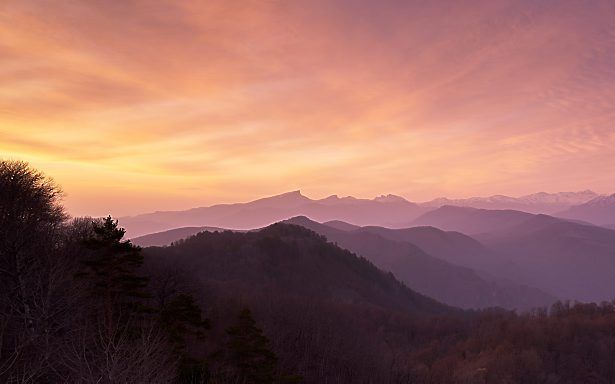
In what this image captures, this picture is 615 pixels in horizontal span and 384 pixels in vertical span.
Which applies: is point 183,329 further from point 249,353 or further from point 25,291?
point 25,291

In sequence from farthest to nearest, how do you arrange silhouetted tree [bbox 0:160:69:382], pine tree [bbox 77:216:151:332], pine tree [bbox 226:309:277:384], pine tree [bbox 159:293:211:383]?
pine tree [bbox 77:216:151:332] < pine tree [bbox 226:309:277:384] < pine tree [bbox 159:293:211:383] < silhouetted tree [bbox 0:160:69:382]

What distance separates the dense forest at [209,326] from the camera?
23031mm

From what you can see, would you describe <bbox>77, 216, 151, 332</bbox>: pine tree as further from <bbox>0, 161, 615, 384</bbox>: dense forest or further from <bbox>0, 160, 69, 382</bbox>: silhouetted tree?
<bbox>0, 160, 69, 382</bbox>: silhouetted tree

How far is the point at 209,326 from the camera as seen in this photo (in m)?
35.5

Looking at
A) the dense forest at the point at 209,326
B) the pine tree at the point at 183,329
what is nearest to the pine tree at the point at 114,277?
the dense forest at the point at 209,326

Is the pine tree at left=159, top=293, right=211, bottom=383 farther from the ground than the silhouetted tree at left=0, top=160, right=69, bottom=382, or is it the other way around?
the silhouetted tree at left=0, top=160, right=69, bottom=382

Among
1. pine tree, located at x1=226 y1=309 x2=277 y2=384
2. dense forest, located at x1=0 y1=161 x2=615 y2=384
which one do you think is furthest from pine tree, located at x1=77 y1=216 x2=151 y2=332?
pine tree, located at x1=226 y1=309 x2=277 y2=384

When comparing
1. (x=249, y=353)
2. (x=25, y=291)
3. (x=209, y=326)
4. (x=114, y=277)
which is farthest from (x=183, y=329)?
(x=25, y=291)

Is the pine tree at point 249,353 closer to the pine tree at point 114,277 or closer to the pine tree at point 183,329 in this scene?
the pine tree at point 183,329

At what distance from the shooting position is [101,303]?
28172 mm

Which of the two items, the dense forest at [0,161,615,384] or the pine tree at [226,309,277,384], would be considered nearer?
the dense forest at [0,161,615,384]

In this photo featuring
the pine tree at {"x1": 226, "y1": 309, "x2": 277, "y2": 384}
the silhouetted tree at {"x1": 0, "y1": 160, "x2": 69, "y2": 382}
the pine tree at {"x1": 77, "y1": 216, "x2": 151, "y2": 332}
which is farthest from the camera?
the pine tree at {"x1": 77, "y1": 216, "x2": 151, "y2": 332}

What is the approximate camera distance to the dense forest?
23031mm

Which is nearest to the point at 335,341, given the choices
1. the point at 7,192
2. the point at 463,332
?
the point at 7,192
